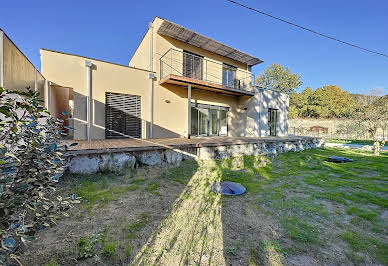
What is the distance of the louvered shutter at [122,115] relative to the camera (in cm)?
702

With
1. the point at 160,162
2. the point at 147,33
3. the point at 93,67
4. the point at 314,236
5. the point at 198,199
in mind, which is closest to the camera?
the point at 314,236

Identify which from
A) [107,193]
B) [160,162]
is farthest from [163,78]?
[107,193]

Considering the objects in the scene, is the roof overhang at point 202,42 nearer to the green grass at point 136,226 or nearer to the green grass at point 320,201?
the green grass at point 320,201

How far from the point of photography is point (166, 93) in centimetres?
842

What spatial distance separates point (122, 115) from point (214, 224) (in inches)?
246

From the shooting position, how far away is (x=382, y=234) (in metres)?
2.30

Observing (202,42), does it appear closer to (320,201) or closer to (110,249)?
(320,201)

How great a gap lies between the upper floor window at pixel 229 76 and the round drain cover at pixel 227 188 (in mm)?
8165

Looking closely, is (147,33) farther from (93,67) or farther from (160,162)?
(160,162)

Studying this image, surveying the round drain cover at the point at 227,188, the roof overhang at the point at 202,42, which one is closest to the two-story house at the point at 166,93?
the roof overhang at the point at 202,42

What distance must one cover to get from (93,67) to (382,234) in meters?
8.82

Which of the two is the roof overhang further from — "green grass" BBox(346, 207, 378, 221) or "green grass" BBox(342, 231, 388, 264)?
"green grass" BBox(342, 231, 388, 264)

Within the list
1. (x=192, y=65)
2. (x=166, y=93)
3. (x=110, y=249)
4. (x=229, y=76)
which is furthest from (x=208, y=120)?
(x=110, y=249)

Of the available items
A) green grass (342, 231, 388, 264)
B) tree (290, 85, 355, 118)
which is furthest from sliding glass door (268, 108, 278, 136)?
tree (290, 85, 355, 118)
